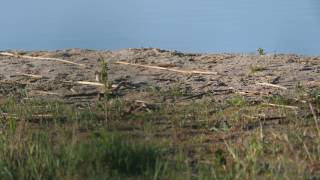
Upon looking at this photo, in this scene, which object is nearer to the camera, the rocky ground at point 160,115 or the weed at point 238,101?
the rocky ground at point 160,115

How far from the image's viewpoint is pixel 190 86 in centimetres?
689

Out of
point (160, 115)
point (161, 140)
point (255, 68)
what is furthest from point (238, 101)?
point (255, 68)

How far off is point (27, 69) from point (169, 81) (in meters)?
1.50

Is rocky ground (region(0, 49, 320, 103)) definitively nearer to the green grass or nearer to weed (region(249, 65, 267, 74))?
weed (region(249, 65, 267, 74))

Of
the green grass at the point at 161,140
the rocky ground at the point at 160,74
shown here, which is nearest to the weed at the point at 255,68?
the rocky ground at the point at 160,74

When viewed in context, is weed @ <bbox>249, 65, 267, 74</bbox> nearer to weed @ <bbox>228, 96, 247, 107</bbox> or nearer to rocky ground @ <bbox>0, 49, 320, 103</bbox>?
rocky ground @ <bbox>0, 49, 320, 103</bbox>

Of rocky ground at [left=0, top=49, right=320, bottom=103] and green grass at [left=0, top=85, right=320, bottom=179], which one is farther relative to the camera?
rocky ground at [left=0, top=49, right=320, bottom=103]

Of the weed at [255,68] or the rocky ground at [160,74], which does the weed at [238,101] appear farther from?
the weed at [255,68]

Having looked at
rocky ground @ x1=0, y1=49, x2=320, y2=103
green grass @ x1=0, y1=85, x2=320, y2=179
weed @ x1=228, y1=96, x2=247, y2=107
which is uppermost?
rocky ground @ x1=0, y1=49, x2=320, y2=103

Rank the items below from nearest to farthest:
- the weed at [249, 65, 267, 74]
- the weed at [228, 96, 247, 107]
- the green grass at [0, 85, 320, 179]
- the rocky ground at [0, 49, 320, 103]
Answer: the green grass at [0, 85, 320, 179] < the weed at [228, 96, 247, 107] < the rocky ground at [0, 49, 320, 103] < the weed at [249, 65, 267, 74]

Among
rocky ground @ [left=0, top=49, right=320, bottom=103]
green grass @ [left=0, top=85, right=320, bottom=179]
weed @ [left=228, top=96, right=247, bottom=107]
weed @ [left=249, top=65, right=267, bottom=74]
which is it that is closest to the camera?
green grass @ [left=0, top=85, right=320, bottom=179]

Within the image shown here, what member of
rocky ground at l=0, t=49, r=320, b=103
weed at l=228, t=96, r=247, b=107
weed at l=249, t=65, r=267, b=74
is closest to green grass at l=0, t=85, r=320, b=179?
weed at l=228, t=96, r=247, b=107

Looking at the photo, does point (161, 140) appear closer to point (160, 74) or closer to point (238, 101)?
point (238, 101)

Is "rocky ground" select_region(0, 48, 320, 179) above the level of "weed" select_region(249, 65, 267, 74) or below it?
below
